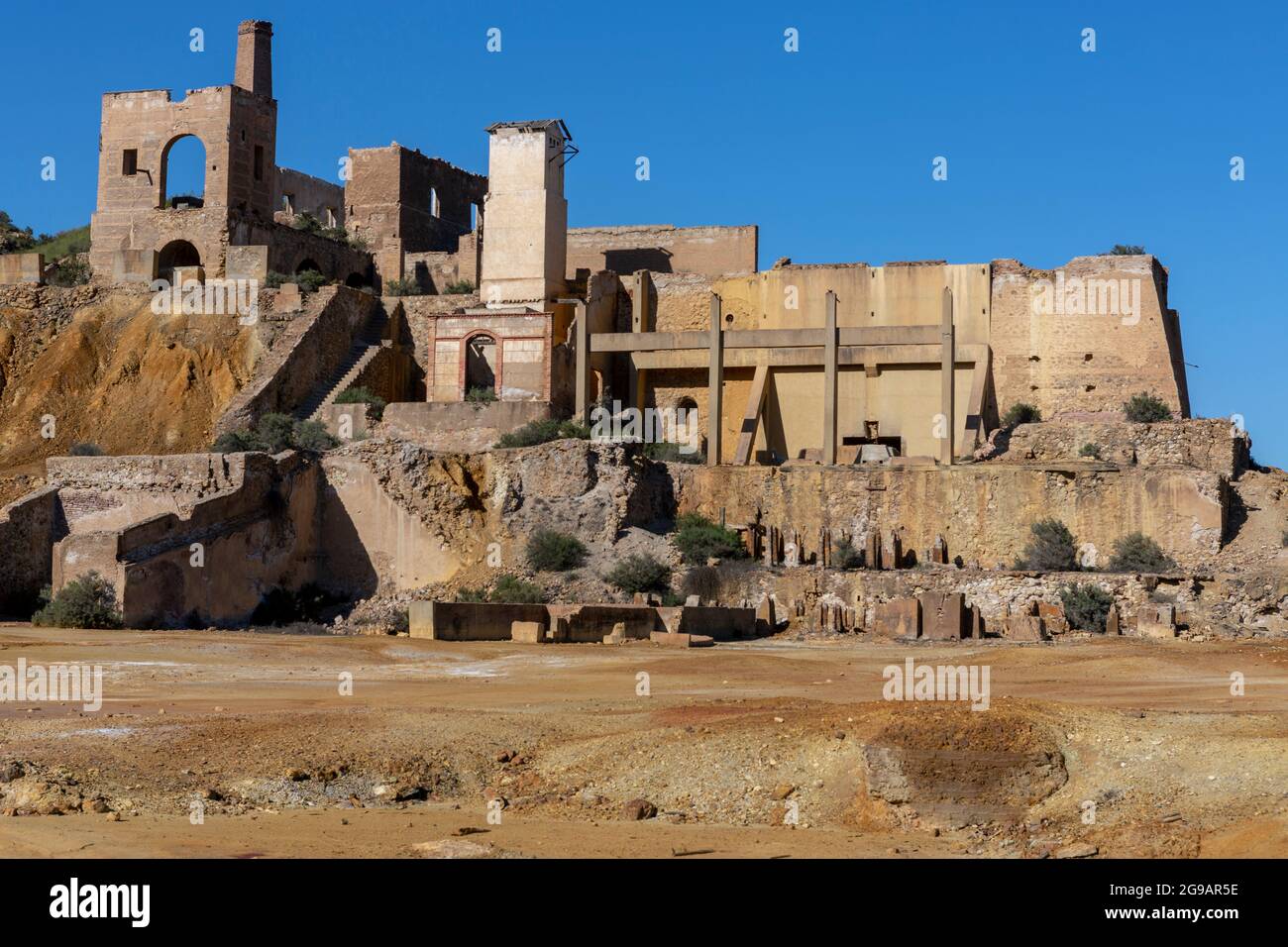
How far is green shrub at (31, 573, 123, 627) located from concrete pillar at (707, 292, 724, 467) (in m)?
12.9

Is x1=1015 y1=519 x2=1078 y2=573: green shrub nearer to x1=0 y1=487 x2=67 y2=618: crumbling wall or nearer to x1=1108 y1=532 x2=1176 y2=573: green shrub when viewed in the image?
x1=1108 y1=532 x2=1176 y2=573: green shrub

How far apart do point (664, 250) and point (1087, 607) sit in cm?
2028

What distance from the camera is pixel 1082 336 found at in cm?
4091

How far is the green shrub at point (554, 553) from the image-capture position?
3312cm

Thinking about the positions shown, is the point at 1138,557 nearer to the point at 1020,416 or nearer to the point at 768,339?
the point at 1020,416

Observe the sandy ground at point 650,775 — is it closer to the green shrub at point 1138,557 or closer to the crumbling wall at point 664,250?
the green shrub at point 1138,557

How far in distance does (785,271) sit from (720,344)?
16.3ft
